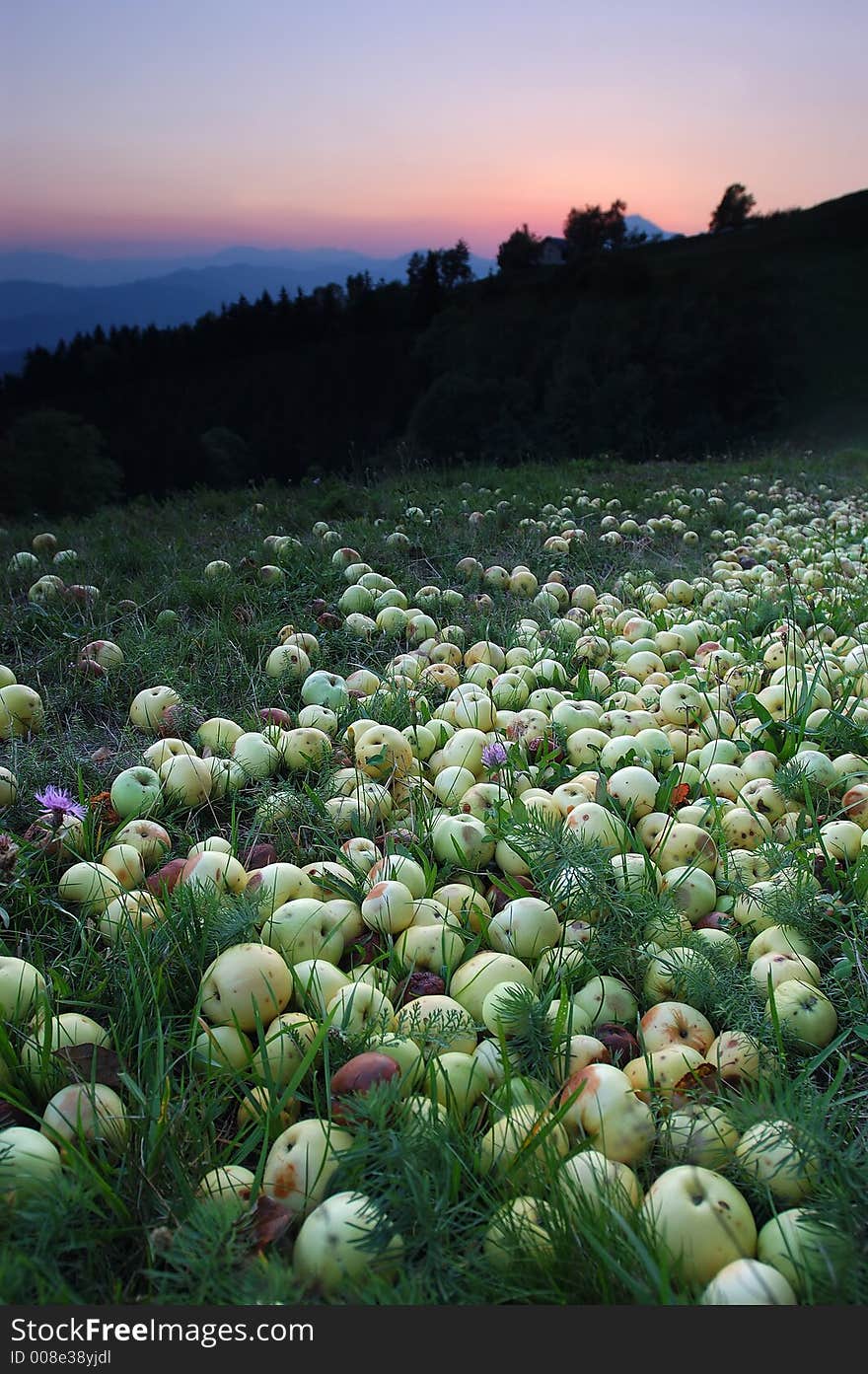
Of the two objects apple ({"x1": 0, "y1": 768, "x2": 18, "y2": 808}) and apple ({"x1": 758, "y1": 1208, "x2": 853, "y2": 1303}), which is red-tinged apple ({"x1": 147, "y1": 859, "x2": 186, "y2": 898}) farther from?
apple ({"x1": 758, "y1": 1208, "x2": 853, "y2": 1303})

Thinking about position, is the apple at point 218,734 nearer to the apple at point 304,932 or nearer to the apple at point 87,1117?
the apple at point 304,932

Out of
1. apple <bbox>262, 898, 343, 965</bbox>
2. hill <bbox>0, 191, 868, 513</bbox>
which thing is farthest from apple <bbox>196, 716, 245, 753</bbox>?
hill <bbox>0, 191, 868, 513</bbox>

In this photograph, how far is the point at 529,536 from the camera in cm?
571

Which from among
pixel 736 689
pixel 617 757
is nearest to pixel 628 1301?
pixel 617 757

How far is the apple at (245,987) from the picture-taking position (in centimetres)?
160

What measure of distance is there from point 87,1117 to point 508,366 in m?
32.0

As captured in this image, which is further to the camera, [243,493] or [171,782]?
[243,493]

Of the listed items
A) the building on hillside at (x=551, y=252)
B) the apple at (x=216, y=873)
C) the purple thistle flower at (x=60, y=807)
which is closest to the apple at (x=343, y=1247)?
the apple at (x=216, y=873)

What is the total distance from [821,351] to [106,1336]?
34087 mm

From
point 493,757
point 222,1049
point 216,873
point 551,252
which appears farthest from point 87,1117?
point 551,252

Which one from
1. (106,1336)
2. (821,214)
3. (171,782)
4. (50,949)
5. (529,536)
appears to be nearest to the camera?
(106,1336)

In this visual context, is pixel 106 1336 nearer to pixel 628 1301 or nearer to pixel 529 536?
pixel 628 1301

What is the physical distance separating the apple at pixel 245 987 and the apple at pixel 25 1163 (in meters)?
0.36

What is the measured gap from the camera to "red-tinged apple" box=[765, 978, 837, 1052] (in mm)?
1623
